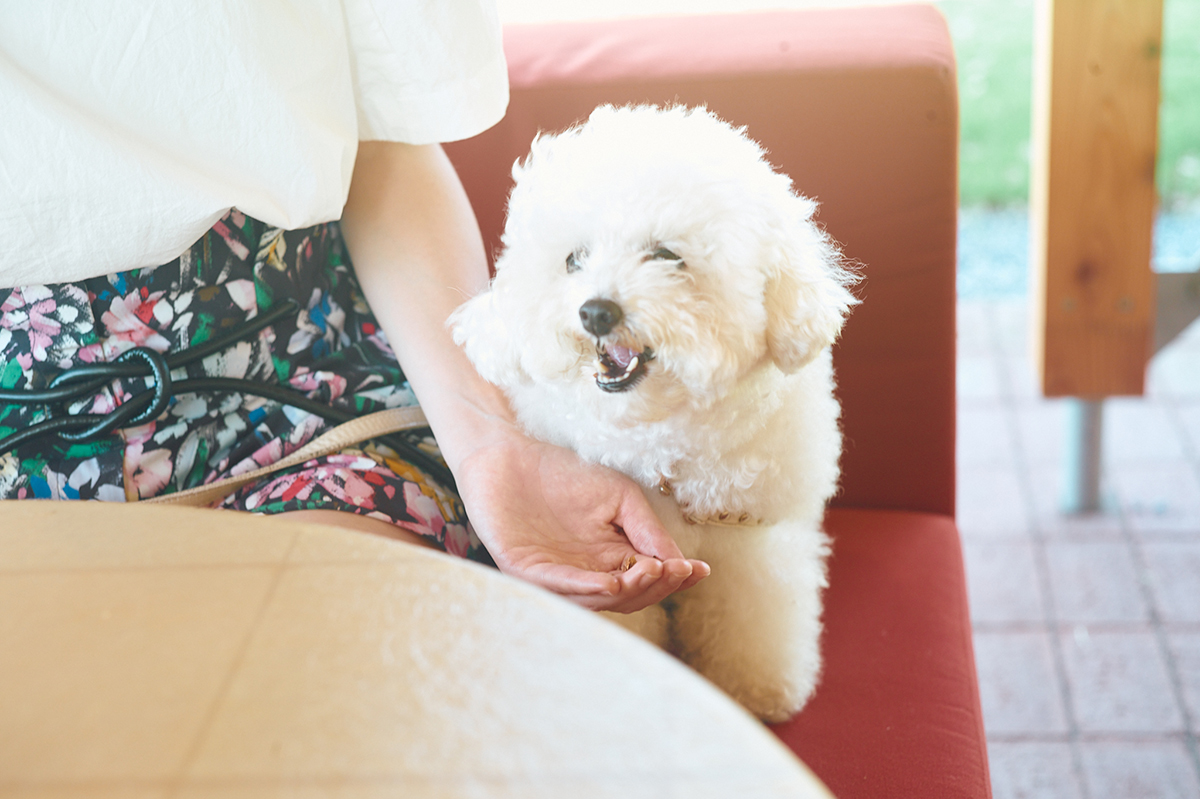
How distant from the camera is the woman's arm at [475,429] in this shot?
730mm

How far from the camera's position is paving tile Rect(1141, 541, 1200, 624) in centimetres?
156

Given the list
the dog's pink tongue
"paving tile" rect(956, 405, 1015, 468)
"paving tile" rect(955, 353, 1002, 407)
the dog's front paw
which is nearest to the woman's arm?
the dog's pink tongue

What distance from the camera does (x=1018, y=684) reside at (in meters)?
1.46

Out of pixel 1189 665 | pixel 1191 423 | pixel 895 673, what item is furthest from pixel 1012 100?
pixel 895 673

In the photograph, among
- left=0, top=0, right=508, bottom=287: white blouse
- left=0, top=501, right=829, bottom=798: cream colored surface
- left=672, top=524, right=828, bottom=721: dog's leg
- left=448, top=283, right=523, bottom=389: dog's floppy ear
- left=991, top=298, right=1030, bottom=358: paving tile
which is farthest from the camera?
left=991, top=298, right=1030, bottom=358: paving tile

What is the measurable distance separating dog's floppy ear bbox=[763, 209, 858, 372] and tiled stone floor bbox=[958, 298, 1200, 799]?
84 centimetres

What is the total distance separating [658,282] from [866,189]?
1.27 feet

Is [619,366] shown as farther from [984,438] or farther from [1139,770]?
[984,438]

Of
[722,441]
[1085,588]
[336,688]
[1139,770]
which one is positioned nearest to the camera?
[336,688]

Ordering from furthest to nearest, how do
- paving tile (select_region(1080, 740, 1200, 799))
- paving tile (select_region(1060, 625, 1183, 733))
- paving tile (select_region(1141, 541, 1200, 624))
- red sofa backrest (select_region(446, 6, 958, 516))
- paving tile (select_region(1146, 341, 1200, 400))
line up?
1. paving tile (select_region(1146, 341, 1200, 400))
2. paving tile (select_region(1141, 541, 1200, 624))
3. paving tile (select_region(1060, 625, 1183, 733))
4. paving tile (select_region(1080, 740, 1200, 799))
5. red sofa backrest (select_region(446, 6, 958, 516))

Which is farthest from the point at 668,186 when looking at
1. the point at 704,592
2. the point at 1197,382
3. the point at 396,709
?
the point at 1197,382

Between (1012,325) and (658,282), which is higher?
(658,282)

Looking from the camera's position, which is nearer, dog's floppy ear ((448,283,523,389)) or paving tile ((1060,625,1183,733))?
dog's floppy ear ((448,283,523,389))

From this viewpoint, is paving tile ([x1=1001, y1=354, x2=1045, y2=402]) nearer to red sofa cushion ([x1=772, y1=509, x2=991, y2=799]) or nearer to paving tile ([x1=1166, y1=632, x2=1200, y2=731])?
paving tile ([x1=1166, y1=632, x2=1200, y2=731])
